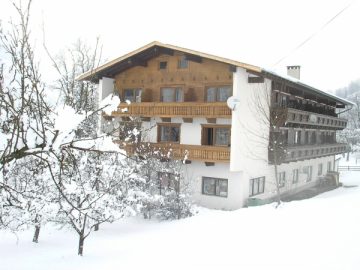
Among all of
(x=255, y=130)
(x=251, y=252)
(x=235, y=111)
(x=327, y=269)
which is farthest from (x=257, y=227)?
(x=255, y=130)

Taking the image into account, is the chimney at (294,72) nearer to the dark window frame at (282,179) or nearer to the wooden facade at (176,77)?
the dark window frame at (282,179)

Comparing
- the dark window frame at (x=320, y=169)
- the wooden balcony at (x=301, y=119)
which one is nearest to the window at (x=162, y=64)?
the wooden balcony at (x=301, y=119)

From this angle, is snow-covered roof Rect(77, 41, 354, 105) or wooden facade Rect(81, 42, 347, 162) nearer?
snow-covered roof Rect(77, 41, 354, 105)

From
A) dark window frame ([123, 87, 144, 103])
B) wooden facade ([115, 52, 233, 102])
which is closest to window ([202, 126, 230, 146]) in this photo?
wooden facade ([115, 52, 233, 102])

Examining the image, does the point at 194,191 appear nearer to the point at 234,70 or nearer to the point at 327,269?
the point at 234,70

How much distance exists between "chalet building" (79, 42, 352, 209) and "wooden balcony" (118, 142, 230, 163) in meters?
0.05

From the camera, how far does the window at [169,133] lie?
22828 mm

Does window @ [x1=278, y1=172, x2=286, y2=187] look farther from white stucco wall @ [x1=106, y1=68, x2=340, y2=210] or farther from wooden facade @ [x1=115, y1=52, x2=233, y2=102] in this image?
wooden facade @ [x1=115, y1=52, x2=233, y2=102]

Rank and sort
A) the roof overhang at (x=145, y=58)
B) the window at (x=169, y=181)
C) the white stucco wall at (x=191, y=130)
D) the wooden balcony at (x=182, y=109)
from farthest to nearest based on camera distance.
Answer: the white stucco wall at (x=191, y=130) < the wooden balcony at (x=182, y=109) < the roof overhang at (x=145, y=58) < the window at (x=169, y=181)

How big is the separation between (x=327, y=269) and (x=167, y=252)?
16.8 feet

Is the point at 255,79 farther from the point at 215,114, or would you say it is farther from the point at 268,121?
the point at 215,114

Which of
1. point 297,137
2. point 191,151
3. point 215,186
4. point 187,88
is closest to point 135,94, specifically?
point 187,88

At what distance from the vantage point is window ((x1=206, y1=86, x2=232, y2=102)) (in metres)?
21.0

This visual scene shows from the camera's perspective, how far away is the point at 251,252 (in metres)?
10.9
